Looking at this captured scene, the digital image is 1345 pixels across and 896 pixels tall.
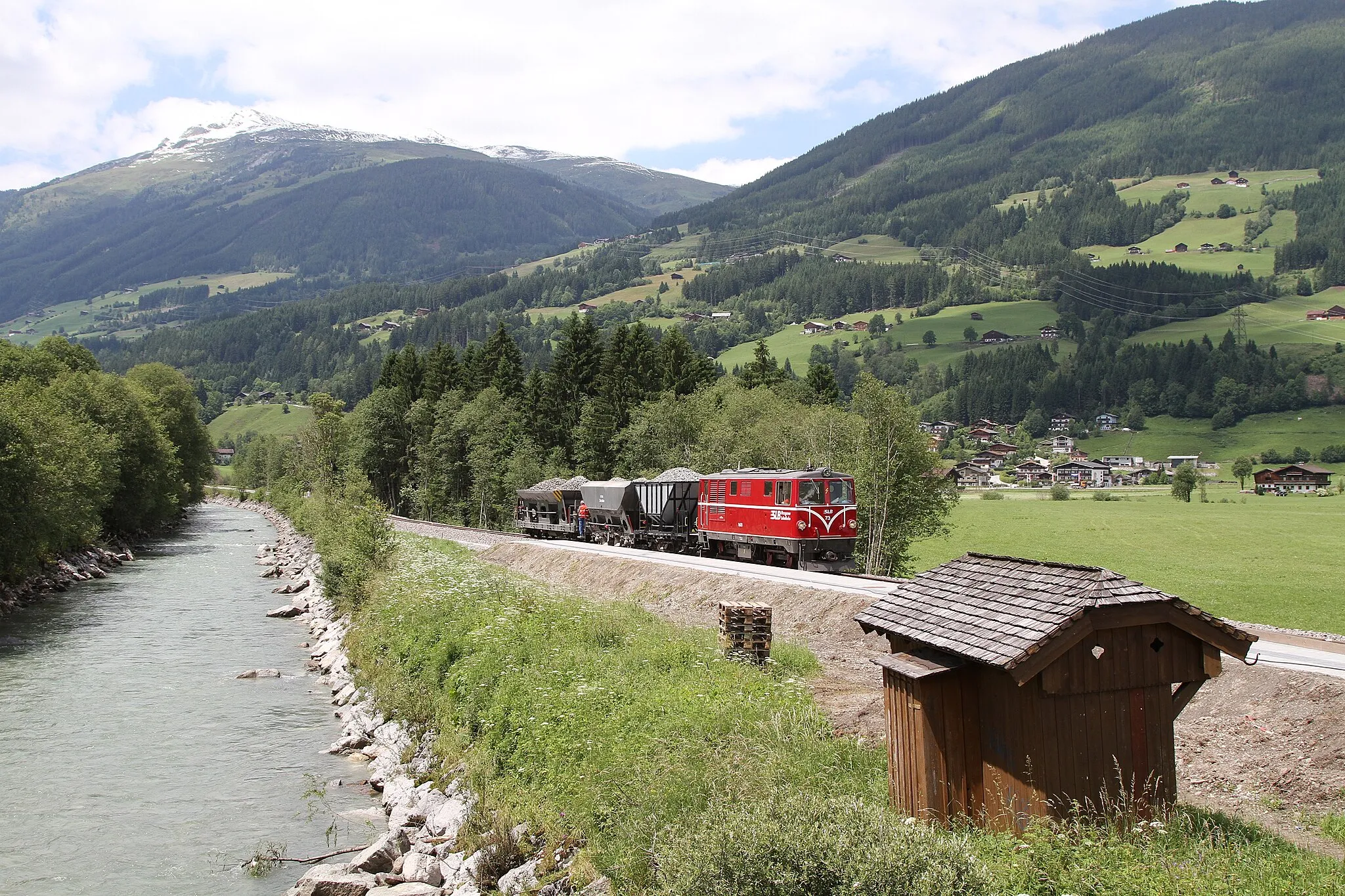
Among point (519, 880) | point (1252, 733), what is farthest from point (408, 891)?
point (1252, 733)

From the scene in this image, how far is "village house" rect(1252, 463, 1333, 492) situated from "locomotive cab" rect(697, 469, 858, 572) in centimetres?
10554

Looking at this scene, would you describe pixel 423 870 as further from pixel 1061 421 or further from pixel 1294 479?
pixel 1061 421

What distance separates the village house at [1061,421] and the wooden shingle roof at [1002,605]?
187 m

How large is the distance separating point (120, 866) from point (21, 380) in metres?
54.5

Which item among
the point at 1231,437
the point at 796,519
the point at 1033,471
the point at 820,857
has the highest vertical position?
the point at 820,857

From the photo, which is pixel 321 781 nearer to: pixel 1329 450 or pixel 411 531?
pixel 411 531

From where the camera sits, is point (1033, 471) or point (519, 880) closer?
point (519, 880)

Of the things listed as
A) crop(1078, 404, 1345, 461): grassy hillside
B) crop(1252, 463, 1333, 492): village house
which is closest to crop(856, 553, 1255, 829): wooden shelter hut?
crop(1252, 463, 1333, 492): village house

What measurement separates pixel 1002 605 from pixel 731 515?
29020mm

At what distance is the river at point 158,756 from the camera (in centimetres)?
1466

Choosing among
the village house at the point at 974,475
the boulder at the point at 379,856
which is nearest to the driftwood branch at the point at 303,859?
the boulder at the point at 379,856

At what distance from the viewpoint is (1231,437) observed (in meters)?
158

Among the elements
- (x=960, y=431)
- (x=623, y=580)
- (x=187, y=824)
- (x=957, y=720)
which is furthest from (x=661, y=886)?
(x=960, y=431)

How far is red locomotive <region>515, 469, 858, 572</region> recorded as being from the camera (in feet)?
110
